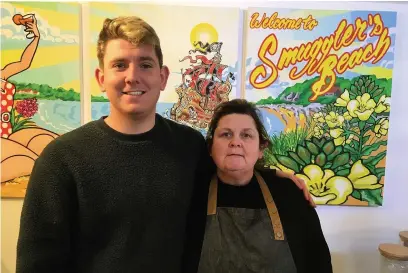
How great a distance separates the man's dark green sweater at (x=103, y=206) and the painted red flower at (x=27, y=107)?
843 mm

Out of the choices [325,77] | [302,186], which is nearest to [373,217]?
[325,77]

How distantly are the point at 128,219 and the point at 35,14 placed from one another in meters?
1.17

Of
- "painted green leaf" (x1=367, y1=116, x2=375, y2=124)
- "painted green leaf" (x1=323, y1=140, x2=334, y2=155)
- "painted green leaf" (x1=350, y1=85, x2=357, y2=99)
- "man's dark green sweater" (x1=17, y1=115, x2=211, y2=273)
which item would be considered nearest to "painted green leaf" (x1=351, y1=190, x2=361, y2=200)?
"painted green leaf" (x1=323, y1=140, x2=334, y2=155)

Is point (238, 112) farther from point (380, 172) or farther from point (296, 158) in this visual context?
point (380, 172)

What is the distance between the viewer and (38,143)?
1.66 metres

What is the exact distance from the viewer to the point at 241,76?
1.67 meters

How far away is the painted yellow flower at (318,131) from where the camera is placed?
169 centimetres

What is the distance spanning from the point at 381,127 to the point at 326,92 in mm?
306

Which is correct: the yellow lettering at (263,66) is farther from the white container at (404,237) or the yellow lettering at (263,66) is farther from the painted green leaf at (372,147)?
the white container at (404,237)

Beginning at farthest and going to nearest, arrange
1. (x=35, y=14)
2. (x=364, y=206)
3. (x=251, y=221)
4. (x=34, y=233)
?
(x=364, y=206) < (x=35, y=14) < (x=251, y=221) < (x=34, y=233)

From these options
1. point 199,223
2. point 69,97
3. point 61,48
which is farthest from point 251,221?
point 61,48

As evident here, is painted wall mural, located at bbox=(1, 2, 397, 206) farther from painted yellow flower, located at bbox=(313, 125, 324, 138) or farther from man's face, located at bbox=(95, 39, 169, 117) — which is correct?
man's face, located at bbox=(95, 39, 169, 117)

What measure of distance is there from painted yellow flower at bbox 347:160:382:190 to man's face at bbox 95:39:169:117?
46.2 inches

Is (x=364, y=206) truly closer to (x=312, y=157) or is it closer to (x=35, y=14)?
(x=312, y=157)
